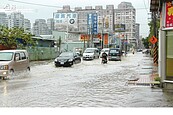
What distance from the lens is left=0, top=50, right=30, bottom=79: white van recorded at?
17594mm

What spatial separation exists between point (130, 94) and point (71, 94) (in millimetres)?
2068

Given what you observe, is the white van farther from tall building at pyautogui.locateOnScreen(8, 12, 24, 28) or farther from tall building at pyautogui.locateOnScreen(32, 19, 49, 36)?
tall building at pyautogui.locateOnScreen(32, 19, 49, 36)

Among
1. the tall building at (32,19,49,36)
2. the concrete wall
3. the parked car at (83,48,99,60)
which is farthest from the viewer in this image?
the tall building at (32,19,49,36)

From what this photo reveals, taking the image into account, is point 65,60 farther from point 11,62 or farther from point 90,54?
point 90,54

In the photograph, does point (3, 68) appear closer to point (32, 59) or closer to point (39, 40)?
point (32, 59)

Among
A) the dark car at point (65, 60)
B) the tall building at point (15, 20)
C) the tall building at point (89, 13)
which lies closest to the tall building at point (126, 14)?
the tall building at point (89, 13)

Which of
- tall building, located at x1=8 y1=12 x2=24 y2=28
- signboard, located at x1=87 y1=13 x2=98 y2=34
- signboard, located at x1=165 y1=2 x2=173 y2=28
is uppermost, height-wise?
signboard, located at x1=87 y1=13 x2=98 y2=34

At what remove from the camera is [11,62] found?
59.7 ft

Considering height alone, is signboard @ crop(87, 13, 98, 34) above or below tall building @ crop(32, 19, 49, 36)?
above

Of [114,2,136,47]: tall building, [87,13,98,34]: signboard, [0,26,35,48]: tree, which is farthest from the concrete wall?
[114,2,136,47]: tall building

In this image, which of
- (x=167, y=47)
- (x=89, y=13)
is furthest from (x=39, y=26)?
(x=167, y=47)

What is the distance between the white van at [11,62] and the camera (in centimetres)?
1759
